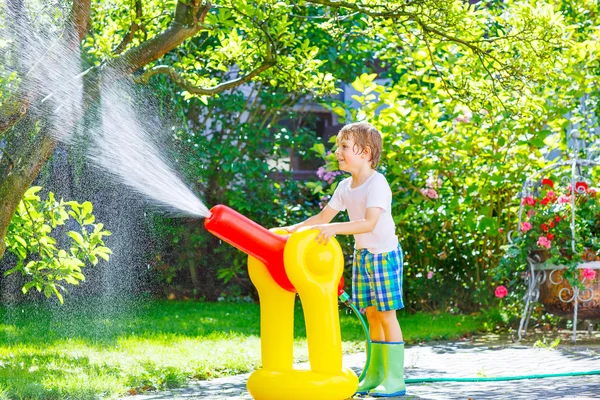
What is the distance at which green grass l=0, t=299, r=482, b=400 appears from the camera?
426cm

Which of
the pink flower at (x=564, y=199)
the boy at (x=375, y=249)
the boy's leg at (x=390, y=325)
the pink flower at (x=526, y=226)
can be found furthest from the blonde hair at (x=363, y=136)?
the pink flower at (x=564, y=199)

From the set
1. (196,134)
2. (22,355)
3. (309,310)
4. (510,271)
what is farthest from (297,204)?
(309,310)

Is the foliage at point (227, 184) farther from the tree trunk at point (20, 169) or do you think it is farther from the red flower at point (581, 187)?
the tree trunk at point (20, 169)

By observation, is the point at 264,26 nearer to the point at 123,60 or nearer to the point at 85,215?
the point at 123,60

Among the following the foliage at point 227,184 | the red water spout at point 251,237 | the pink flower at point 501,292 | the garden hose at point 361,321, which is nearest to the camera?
the red water spout at point 251,237

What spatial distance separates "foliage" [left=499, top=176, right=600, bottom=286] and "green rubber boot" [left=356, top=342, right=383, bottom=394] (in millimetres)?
2257

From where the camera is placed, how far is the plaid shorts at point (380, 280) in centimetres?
389

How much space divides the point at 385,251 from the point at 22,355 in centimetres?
260

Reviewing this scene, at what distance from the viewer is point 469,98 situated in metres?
5.68

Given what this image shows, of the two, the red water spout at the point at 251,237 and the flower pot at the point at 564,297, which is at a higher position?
the red water spout at the point at 251,237

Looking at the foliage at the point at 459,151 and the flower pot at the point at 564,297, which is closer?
the flower pot at the point at 564,297

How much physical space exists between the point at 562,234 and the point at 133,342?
2966mm

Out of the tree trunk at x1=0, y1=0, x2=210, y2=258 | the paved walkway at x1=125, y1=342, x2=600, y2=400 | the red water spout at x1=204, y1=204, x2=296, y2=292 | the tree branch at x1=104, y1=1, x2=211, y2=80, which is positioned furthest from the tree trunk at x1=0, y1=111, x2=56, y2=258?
the red water spout at x1=204, y1=204, x2=296, y2=292

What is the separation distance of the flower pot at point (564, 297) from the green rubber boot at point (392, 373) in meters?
2.49
